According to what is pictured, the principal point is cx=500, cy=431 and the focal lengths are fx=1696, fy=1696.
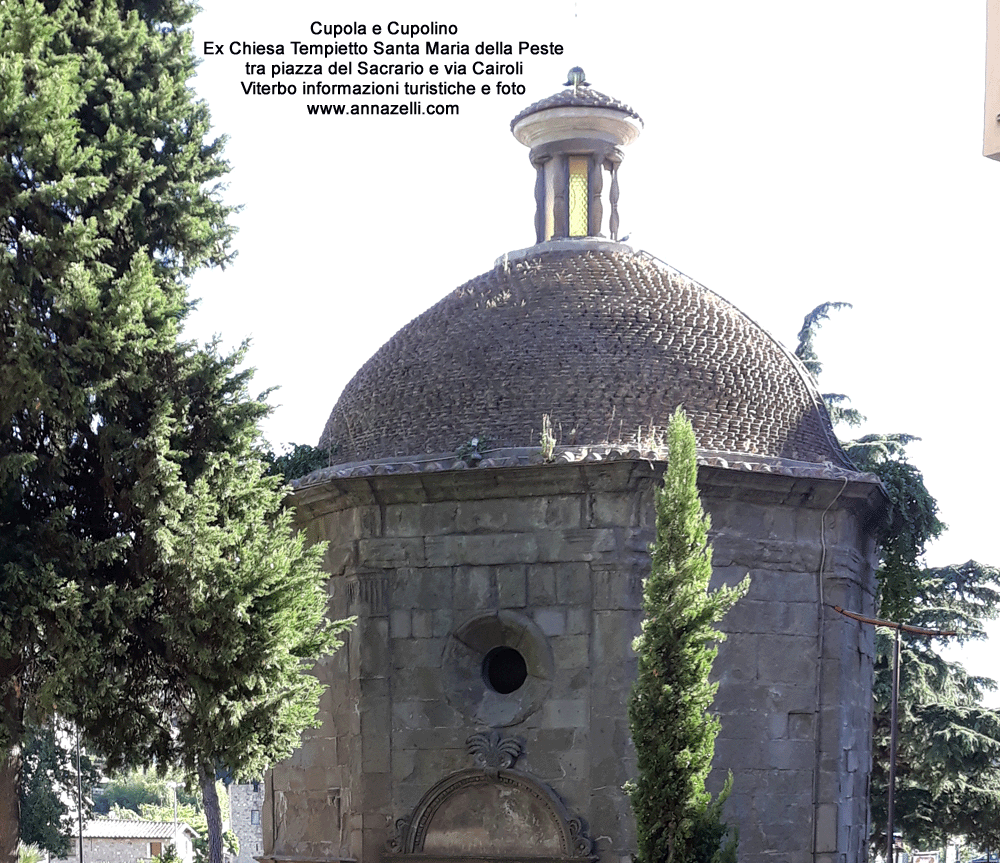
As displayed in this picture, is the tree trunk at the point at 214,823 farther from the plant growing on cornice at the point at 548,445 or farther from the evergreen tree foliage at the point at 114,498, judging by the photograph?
the evergreen tree foliage at the point at 114,498

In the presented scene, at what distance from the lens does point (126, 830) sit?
51.9m

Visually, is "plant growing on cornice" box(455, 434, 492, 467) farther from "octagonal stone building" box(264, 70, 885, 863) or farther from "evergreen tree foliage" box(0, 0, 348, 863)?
"evergreen tree foliage" box(0, 0, 348, 863)

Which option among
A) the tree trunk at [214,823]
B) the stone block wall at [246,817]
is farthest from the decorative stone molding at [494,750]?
the stone block wall at [246,817]

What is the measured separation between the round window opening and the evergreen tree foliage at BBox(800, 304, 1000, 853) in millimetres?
7132

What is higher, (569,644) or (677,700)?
(569,644)

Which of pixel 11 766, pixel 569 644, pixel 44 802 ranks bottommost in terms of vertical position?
pixel 44 802

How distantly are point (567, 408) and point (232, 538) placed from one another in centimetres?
434

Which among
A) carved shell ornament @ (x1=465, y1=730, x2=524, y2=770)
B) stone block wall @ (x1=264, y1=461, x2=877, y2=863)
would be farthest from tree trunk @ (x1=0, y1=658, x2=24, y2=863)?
carved shell ornament @ (x1=465, y1=730, x2=524, y2=770)

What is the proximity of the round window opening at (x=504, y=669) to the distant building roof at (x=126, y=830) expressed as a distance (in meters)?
37.9

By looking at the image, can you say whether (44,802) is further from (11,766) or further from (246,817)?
(246,817)

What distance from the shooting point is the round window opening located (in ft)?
50.3

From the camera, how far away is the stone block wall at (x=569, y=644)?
583 inches

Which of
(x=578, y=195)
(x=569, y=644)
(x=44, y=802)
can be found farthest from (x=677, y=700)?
(x=44, y=802)

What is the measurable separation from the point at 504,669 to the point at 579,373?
9.26ft
